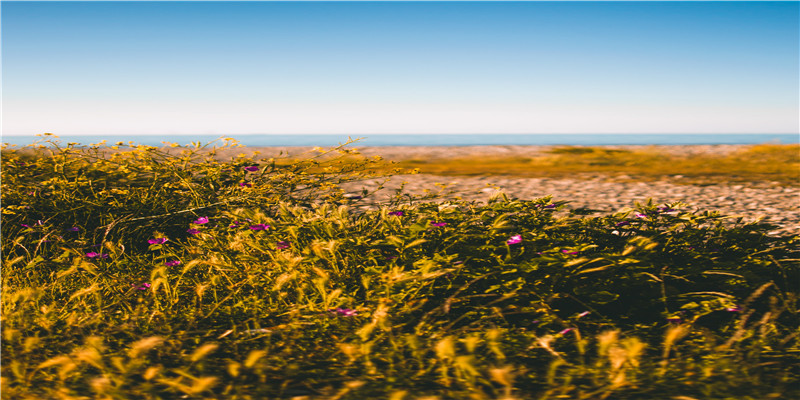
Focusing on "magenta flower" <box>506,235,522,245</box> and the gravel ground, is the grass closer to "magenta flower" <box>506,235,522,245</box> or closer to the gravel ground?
the gravel ground

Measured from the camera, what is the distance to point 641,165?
9.11 m

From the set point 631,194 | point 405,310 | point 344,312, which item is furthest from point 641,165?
point 344,312

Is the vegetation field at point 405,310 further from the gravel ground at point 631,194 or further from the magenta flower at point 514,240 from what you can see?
the gravel ground at point 631,194

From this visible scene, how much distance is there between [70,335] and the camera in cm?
190

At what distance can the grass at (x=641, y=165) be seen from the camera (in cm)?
753

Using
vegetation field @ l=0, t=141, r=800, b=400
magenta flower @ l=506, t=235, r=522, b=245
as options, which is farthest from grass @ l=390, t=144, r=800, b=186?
magenta flower @ l=506, t=235, r=522, b=245

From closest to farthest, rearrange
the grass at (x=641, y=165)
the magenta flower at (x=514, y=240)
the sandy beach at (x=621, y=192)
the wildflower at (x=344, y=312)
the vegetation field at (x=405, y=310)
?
1. the vegetation field at (x=405, y=310)
2. the wildflower at (x=344, y=312)
3. the magenta flower at (x=514, y=240)
4. the sandy beach at (x=621, y=192)
5. the grass at (x=641, y=165)

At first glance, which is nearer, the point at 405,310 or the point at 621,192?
the point at 405,310

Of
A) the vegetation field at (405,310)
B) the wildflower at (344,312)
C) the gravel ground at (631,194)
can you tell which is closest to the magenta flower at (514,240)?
the vegetation field at (405,310)

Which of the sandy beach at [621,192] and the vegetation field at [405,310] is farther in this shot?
the sandy beach at [621,192]

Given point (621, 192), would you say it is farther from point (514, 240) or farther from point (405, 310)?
point (405, 310)

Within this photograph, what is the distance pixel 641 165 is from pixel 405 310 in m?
8.57

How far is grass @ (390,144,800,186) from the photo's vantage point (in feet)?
24.7

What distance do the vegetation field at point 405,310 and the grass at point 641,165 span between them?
4.89m
